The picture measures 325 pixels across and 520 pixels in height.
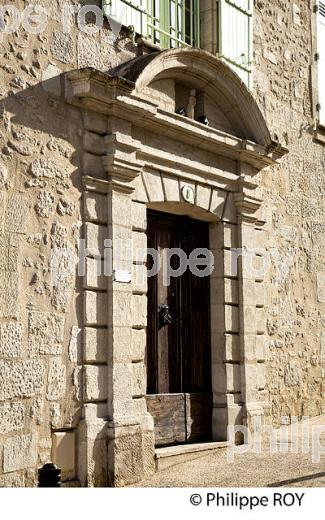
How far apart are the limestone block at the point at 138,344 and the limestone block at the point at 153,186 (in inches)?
44.0

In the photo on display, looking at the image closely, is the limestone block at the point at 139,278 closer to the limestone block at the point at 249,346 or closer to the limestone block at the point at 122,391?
the limestone block at the point at 122,391

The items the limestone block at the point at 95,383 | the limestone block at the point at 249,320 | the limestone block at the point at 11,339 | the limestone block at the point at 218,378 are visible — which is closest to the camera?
the limestone block at the point at 11,339

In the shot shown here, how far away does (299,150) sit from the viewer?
30.0 ft

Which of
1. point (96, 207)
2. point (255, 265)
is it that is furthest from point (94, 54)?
point (255, 265)

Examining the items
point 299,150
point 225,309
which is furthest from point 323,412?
point 299,150

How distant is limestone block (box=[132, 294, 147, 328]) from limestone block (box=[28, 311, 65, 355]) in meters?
0.76

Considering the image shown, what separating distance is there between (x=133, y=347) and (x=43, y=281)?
1.06 metres

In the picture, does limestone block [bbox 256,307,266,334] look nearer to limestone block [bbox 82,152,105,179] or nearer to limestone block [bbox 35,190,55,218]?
limestone block [bbox 82,152,105,179]

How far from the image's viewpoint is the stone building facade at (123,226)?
5.70m

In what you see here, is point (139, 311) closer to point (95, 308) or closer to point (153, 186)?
point (95, 308)

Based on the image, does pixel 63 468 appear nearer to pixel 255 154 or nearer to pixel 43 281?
pixel 43 281

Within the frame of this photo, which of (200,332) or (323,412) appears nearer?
(200,332)

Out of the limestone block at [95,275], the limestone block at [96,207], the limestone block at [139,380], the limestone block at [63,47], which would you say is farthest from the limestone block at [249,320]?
the limestone block at [63,47]

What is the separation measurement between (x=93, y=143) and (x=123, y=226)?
688 mm
